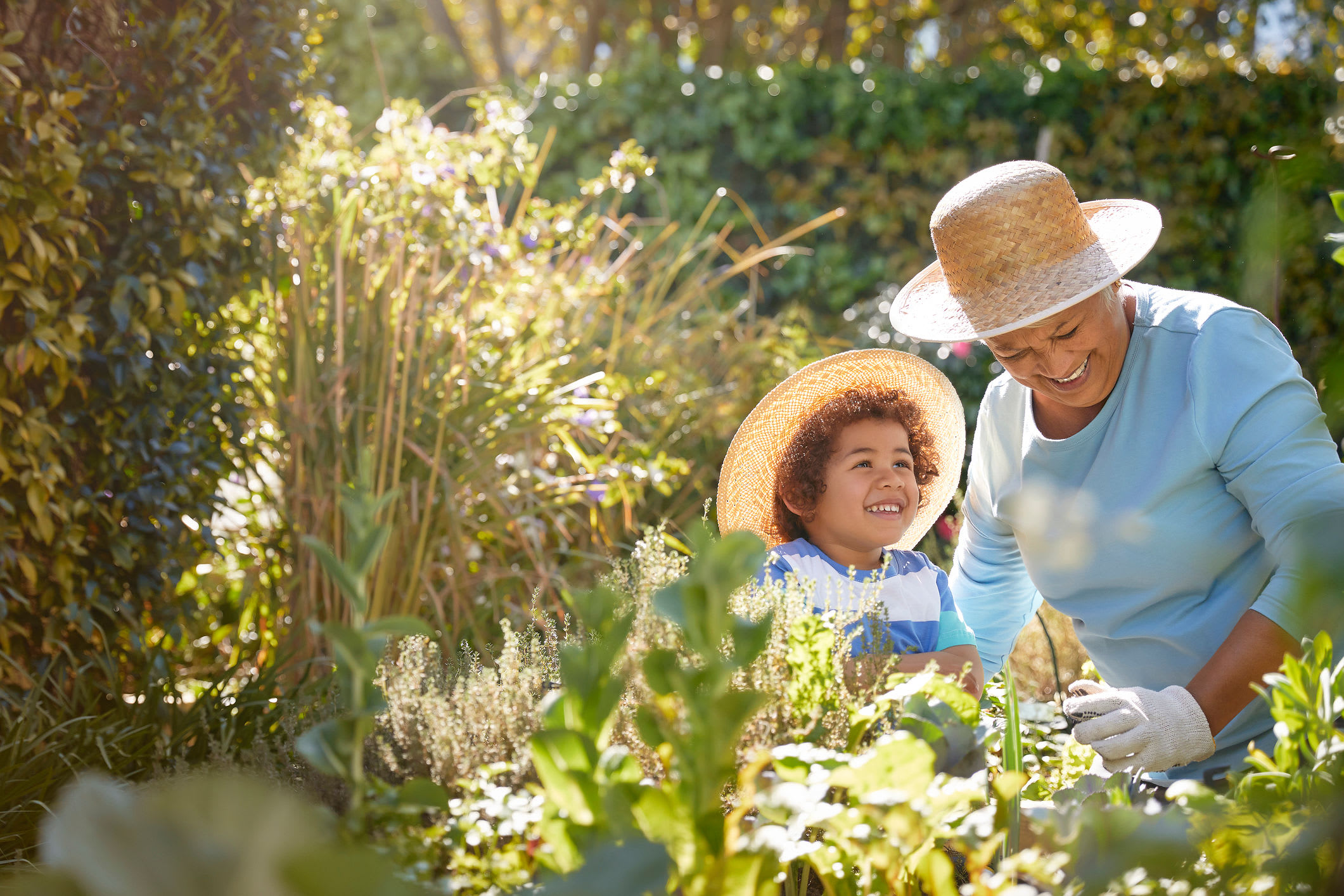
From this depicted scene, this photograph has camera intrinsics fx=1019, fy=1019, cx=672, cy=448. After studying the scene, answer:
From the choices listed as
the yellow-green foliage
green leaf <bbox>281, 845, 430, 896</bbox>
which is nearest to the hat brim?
green leaf <bbox>281, 845, 430, 896</bbox>

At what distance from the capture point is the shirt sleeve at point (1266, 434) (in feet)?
5.12

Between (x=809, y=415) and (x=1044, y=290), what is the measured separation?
0.76 m

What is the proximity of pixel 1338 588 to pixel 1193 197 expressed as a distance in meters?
6.46

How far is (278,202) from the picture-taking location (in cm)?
290

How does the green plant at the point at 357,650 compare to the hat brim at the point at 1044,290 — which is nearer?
the green plant at the point at 357,650

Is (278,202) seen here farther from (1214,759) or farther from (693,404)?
(1214,759)

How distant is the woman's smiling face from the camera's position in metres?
1.80

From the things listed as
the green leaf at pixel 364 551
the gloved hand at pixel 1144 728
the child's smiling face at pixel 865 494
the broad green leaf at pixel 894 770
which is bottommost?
the gloved hand at pixel 1144 728

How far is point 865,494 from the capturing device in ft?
7.57

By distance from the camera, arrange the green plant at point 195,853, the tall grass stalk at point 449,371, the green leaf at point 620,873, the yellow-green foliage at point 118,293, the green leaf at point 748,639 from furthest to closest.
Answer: the tall grass stalk at point 449,371
the yellow-green foliage at point 118,293
the green leaf at point 748,639
the green leaf at point 620,873
the green plant at point 195,853

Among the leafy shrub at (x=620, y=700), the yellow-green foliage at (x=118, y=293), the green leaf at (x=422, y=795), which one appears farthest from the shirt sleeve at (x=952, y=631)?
the yellow-green foliage at (x=118, y=293)

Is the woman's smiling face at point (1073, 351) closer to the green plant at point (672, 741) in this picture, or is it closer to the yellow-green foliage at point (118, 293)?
the green plant at point (672, 741)

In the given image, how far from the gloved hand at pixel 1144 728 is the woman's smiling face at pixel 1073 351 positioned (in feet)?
1.90

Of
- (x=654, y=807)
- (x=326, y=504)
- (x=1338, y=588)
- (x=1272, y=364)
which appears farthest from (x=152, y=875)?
(x=326, y=504)
